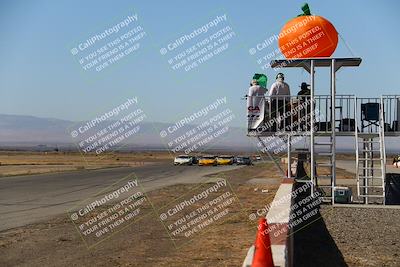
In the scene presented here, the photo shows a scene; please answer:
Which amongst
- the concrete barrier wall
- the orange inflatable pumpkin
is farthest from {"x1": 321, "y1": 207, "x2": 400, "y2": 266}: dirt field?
the orange inflatable pumpkin

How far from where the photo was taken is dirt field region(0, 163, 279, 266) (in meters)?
10.3

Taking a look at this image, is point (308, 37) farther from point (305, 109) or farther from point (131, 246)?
point (131, 246)

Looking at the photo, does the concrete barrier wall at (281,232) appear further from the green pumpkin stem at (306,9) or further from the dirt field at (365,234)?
the green pumpkin stem at (306,9)

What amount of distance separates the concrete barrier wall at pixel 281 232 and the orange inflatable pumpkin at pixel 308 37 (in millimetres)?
4339

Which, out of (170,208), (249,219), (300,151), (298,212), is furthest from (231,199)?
(298,212)

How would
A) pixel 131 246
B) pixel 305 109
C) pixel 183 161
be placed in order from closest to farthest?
pixel 131 246, pixel 305 109, pixel 183 161

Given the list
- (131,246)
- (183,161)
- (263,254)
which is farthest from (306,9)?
(183,161)

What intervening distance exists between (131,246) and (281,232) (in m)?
A: 6.06

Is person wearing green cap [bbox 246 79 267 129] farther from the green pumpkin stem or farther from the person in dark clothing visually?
the green pumpkin stem

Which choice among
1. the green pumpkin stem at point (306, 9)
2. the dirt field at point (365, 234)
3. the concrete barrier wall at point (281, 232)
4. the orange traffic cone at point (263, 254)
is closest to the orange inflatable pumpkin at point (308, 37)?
the green pumpkin stem at point (306, 9)

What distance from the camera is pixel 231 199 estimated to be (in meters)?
23.2

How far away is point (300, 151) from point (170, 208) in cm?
741

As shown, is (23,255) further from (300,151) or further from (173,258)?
(300,151)

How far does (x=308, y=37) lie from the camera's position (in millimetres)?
13539
